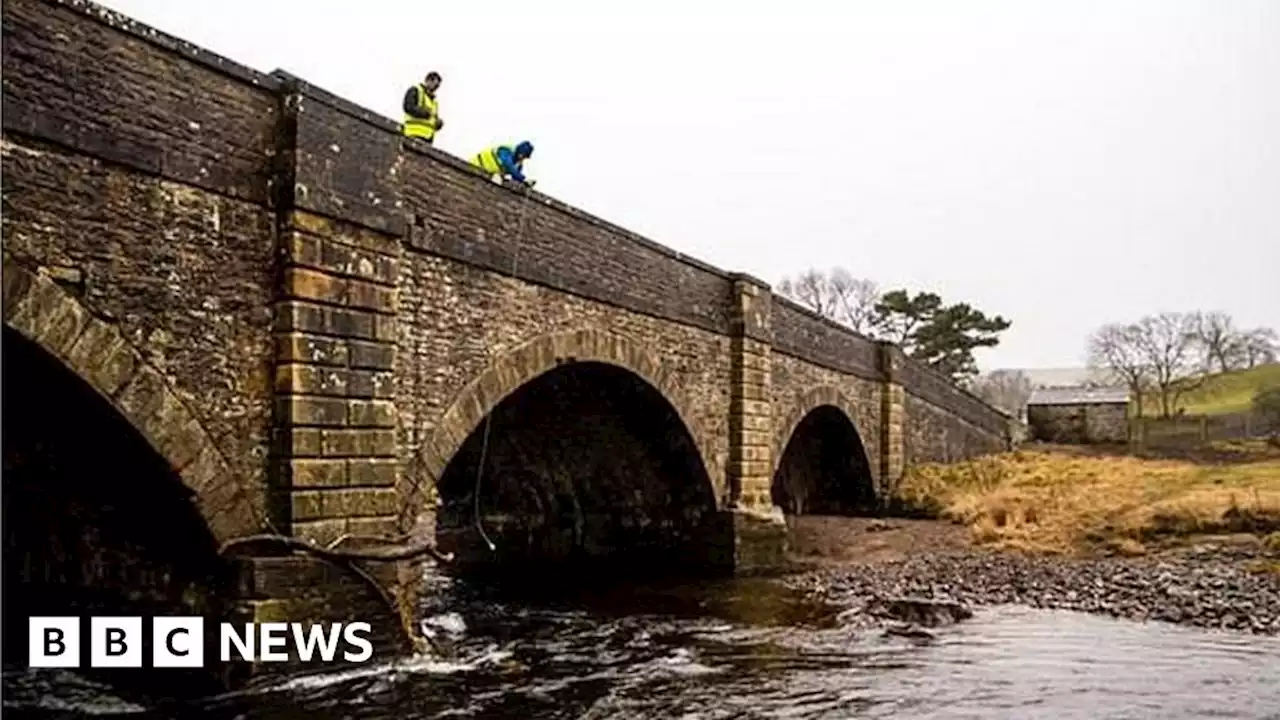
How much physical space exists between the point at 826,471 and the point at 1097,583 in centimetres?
1089

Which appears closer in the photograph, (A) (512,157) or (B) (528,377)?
(B) (528,377)

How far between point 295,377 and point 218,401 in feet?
1.92

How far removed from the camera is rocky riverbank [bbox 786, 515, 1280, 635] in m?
12.6

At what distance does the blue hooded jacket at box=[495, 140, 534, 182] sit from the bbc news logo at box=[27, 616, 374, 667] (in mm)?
7286

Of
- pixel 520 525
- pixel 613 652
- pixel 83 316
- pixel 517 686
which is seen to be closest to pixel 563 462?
pixel 520 525

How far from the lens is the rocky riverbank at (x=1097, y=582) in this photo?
12594mm

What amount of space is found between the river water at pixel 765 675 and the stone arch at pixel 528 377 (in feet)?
6.14

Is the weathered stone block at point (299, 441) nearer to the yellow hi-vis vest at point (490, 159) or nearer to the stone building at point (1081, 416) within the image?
the yellow hi-vis vest at point (490, 159)

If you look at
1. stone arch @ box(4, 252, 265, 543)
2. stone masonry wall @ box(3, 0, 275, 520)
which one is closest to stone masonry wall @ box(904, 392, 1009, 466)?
stone masonry wall @ box(3, 0, 275, 520)

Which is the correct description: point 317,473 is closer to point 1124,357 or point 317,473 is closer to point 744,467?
point 744,467

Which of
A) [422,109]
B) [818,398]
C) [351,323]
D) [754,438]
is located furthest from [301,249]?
[818,398]

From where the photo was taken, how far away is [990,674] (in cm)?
934

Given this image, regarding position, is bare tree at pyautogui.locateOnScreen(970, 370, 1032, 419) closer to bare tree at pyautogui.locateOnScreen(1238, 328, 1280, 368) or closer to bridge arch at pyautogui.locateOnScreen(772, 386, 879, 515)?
bare tree at pyautogui.locateOnScreen(1238, 328, 1280, 368)

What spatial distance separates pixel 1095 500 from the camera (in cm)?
2089
